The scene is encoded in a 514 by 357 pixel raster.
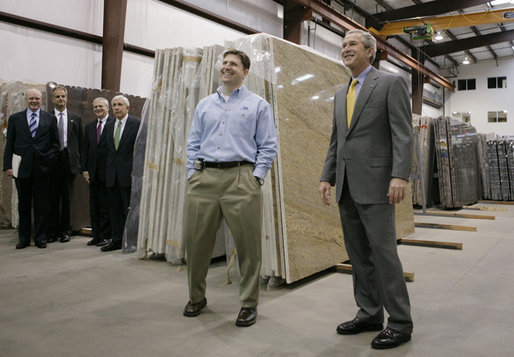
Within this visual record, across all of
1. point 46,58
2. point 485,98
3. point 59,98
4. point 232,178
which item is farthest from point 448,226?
point 485,98

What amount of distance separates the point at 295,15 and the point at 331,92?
8747 mm

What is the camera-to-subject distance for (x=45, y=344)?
230 centimetres

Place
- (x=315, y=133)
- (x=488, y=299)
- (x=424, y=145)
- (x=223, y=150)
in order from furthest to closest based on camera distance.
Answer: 1. (x=424, y=145)
2. (x=315, y=133)
3. (x=488, y=299)
4. (x=223, y=150)

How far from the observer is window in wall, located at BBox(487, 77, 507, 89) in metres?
23.5

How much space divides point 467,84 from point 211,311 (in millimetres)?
26520

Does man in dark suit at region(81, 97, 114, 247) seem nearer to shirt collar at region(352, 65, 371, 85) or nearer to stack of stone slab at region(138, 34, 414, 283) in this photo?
stack of stone slab at region(138, 34, 414, 283)

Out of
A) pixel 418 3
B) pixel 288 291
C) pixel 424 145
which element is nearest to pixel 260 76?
pixel 288 291

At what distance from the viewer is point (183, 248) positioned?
13.6 feet

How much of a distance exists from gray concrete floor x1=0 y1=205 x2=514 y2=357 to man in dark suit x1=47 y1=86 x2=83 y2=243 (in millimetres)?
858

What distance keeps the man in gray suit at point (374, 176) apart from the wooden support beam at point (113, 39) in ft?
22.4

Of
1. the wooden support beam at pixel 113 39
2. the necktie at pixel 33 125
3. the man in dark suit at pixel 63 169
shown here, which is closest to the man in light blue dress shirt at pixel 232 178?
Result: the necktie at pixel 33 125

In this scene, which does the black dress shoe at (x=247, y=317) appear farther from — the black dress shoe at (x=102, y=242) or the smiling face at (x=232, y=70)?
the black dress shoe at (x=102, y=242)

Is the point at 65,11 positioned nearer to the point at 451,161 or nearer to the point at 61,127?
the point at 61,127

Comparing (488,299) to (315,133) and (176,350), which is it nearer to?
(315,133)
